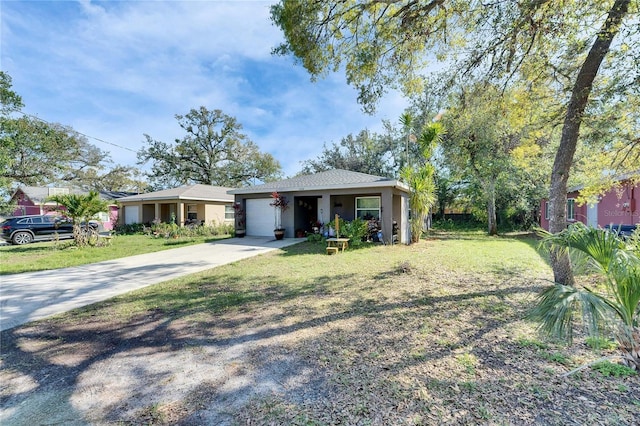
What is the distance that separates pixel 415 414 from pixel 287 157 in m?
30.9

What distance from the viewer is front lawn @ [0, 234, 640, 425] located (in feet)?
7.09

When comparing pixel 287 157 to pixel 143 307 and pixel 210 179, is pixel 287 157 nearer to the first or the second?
pixel 210 179

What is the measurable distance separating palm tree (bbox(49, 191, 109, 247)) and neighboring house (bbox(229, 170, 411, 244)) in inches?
235

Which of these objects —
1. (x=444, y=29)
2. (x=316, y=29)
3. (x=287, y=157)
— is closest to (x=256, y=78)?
(x=316, y=29)

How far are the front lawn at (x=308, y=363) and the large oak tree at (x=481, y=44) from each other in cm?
239

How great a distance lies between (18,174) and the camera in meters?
19.2

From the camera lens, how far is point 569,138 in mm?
4844

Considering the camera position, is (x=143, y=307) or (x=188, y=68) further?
(x=188, y=68)

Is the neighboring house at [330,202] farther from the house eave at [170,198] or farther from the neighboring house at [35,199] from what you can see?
the neighboring house at [35,199]

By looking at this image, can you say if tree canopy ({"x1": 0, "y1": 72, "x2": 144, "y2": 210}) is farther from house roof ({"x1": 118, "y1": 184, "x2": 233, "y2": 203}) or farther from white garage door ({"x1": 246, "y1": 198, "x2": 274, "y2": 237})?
white garage door ({"x1": 246, "y1": 198, "x2": 274, "y2": 237})

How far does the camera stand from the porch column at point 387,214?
11062mm

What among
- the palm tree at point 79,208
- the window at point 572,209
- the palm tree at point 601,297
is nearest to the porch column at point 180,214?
the palm tree at point 79,208

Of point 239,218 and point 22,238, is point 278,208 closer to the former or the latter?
point 239,218

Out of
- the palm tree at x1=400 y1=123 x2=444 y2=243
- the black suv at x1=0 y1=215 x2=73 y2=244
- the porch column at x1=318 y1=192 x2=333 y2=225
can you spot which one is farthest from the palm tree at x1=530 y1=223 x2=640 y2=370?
the black suv at x1=0 y1=215 x2=73 y2=244
